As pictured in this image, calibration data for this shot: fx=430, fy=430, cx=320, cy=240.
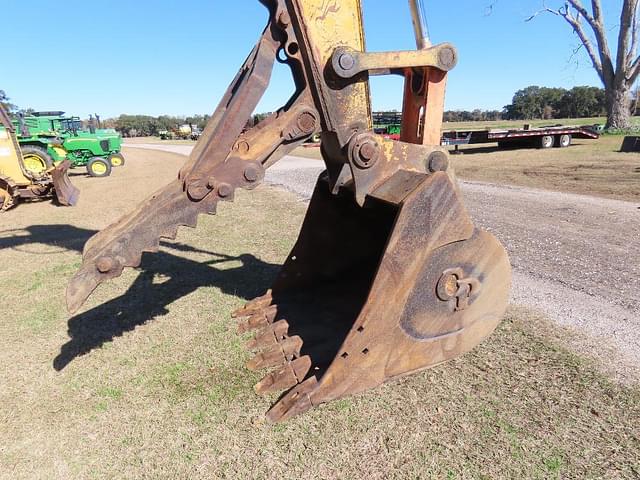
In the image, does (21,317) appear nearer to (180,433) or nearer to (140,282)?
(140,282)

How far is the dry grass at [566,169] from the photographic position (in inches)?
435

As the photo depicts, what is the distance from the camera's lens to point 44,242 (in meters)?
7.44

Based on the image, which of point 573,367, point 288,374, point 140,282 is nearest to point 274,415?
point 288,374

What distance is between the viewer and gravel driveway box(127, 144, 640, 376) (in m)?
3.72

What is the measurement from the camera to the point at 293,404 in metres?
2.62

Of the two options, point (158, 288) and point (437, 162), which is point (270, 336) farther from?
point (158, 288)

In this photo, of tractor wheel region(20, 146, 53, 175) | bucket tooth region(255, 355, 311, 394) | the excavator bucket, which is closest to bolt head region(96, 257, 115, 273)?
the excavator bucket

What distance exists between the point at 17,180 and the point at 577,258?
13375 mm

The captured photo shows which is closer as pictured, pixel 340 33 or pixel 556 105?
pixel 340 33

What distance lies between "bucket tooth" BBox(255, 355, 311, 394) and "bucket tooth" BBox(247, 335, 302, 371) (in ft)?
0.57

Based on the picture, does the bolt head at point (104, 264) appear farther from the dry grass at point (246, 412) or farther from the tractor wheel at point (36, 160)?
the tractor wheel at point (36, 160)

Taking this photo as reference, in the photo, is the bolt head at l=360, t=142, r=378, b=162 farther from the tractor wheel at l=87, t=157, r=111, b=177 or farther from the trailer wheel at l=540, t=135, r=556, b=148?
the trailer wheel at l=540, t=135, r=556, b=148

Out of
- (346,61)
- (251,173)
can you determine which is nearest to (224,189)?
(251,173)

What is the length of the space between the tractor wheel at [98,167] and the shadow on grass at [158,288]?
506 inches
